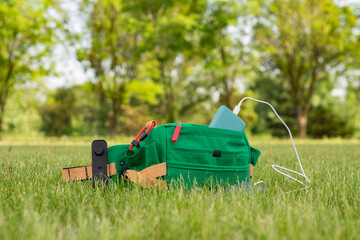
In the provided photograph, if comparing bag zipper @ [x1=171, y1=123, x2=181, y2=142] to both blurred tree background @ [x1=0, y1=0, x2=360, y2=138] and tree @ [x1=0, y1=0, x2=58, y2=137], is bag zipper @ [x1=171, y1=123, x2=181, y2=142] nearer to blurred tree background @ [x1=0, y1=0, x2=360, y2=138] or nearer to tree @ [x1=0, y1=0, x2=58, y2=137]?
blurred tree background @ [x1=0, y1=0, x2=360, y2=138]

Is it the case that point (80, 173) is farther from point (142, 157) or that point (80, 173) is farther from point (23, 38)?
point (23, 38)

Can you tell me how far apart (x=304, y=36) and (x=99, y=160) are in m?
18.3

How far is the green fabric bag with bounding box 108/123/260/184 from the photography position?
7.54 ft

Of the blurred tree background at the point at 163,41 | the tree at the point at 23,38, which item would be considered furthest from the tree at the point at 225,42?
the tree at the point at 23,38

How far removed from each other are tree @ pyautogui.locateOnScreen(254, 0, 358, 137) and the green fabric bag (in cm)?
1614

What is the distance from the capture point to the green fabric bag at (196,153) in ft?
7.54

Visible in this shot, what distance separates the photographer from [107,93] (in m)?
17.9

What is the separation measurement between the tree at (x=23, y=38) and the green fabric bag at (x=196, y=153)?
15.4 m

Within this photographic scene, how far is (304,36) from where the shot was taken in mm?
18016

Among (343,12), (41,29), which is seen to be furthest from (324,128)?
(41,29)

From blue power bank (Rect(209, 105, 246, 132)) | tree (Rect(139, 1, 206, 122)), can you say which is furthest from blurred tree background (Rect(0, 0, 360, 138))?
blue power bank (Rect(209, 105, 246, 132))

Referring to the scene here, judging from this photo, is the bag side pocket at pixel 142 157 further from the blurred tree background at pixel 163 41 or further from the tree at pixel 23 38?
the tree at pixel 23 38

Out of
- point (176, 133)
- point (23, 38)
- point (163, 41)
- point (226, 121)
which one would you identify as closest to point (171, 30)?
point (163, 41)

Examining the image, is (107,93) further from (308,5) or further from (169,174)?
(169,174)
